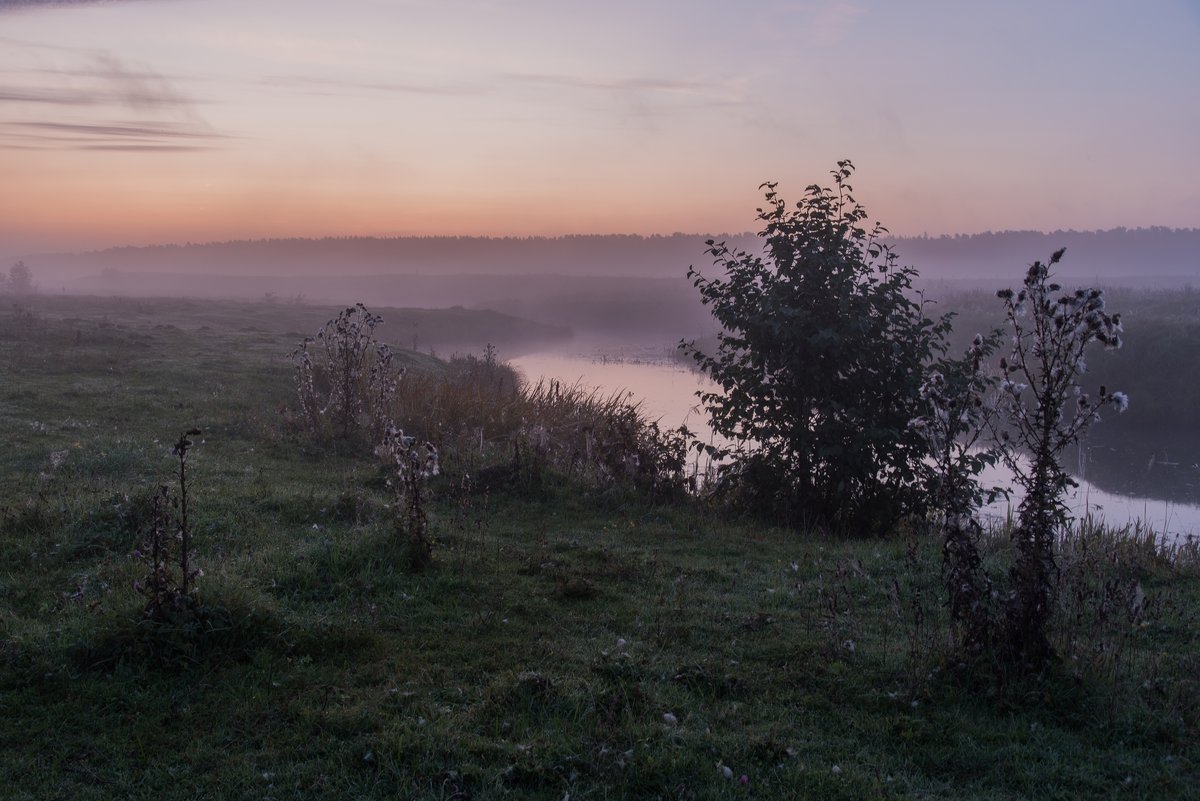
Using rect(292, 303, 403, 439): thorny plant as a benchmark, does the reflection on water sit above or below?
below

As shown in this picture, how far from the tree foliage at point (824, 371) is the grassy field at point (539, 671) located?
61.5 inches

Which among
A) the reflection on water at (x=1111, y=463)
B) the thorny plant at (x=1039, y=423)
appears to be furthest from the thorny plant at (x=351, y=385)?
the thorny plant at (x=1039, y=423)

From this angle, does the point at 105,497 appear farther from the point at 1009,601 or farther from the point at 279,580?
the point at 1009,601

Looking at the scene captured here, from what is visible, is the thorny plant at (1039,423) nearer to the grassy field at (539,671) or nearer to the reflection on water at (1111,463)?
the grassy field at (539,671)

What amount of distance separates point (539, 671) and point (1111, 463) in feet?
72.3

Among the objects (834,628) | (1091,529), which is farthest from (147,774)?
(1091,529)

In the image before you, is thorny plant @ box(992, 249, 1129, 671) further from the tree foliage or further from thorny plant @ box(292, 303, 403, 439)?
thorny plant @ box(292, 303, 403, 439)

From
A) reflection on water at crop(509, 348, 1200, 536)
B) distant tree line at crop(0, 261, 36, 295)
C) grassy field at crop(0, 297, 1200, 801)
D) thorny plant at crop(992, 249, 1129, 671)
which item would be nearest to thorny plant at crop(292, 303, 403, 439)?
grassy field at crop(0, 297, 1200, 801)

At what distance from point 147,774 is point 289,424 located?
1089cm

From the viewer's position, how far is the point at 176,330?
2961 centimetres

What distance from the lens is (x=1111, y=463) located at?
22.3 meters

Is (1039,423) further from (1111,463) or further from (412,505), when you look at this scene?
(1111,463)

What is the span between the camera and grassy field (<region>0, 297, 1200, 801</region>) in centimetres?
434

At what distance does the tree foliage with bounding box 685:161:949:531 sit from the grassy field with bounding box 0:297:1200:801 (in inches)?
61.5
